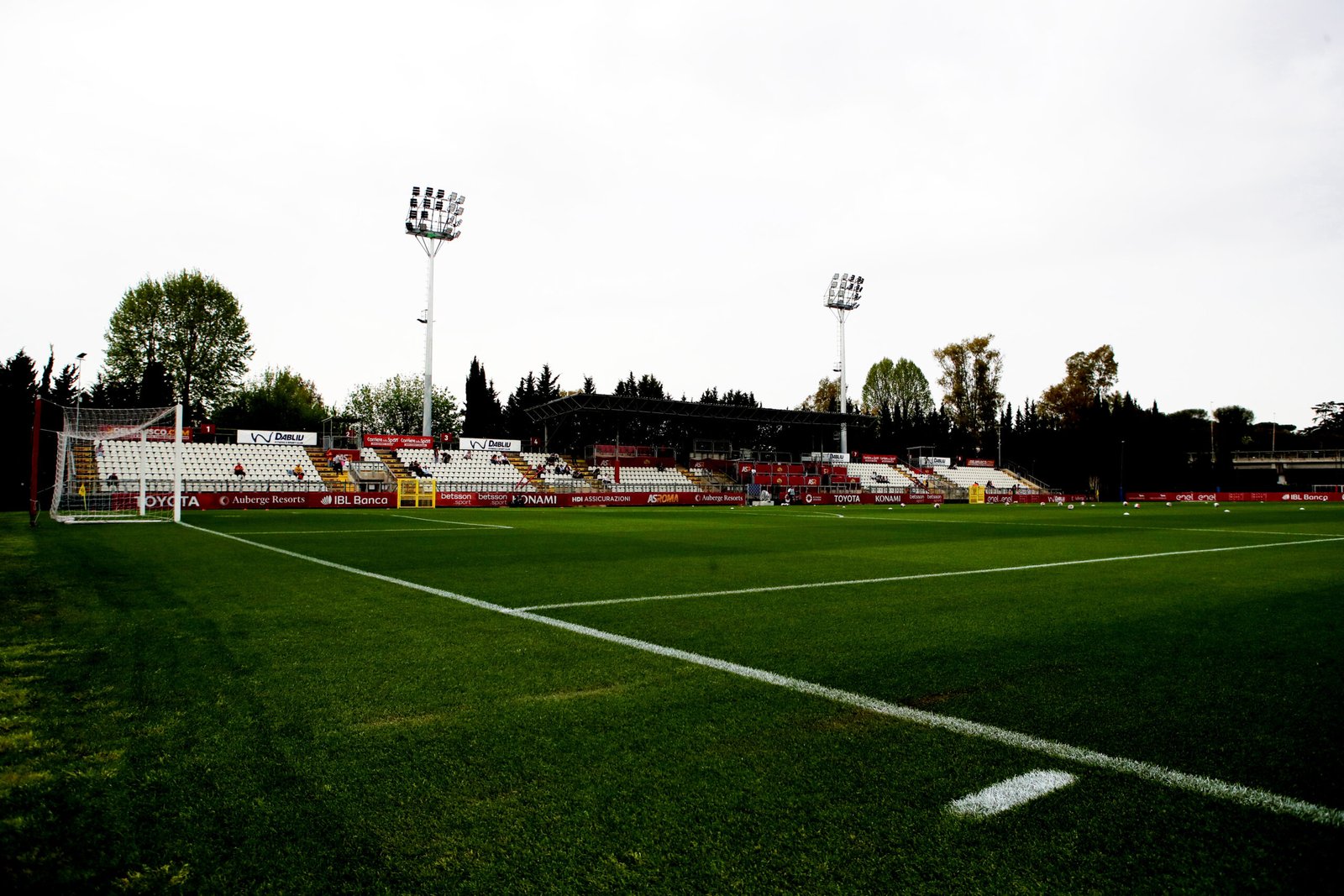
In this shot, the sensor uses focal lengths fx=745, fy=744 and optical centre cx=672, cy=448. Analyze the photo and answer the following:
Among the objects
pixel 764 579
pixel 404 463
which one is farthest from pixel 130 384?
pixel 764 579

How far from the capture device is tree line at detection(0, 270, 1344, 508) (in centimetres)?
5100

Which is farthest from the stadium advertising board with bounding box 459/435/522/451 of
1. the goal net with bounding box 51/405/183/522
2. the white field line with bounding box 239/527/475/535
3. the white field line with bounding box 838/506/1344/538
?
the white field line with bounding box 838/506/1344/538

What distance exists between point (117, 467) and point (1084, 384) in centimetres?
6887

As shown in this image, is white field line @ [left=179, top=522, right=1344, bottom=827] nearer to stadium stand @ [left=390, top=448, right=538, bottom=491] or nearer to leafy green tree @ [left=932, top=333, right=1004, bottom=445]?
stadium stand @ [left=390, top=448, right=538, bottom=491]

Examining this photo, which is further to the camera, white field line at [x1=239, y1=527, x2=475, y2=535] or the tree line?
the tree line

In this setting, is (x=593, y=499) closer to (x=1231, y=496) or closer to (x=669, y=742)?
(x=669, y=742)

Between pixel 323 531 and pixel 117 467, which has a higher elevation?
pixel 117 467

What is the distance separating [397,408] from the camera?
76375 millimetres

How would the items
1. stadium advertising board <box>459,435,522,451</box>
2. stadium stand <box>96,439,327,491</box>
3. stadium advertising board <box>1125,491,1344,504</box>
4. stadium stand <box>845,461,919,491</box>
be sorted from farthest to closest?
stadium advertising board <box>1125,491,1344,504</box>, stadium stand <box>845,461,919,491</box>, stadium advertising board <box>459,435,522,451</box>, stadium stand <box>96,439,327,491</box>

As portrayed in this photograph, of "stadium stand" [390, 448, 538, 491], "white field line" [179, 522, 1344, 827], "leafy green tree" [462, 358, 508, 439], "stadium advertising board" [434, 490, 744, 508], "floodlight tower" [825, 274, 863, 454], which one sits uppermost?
"floodlight tower" [825, 274, 863, 454]

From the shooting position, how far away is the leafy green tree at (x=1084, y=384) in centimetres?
6481

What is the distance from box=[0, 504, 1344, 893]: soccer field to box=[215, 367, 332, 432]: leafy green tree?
60.4 metres

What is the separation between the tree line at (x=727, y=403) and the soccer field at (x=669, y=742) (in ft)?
119

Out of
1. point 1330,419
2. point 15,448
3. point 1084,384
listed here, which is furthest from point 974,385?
point 15,448
